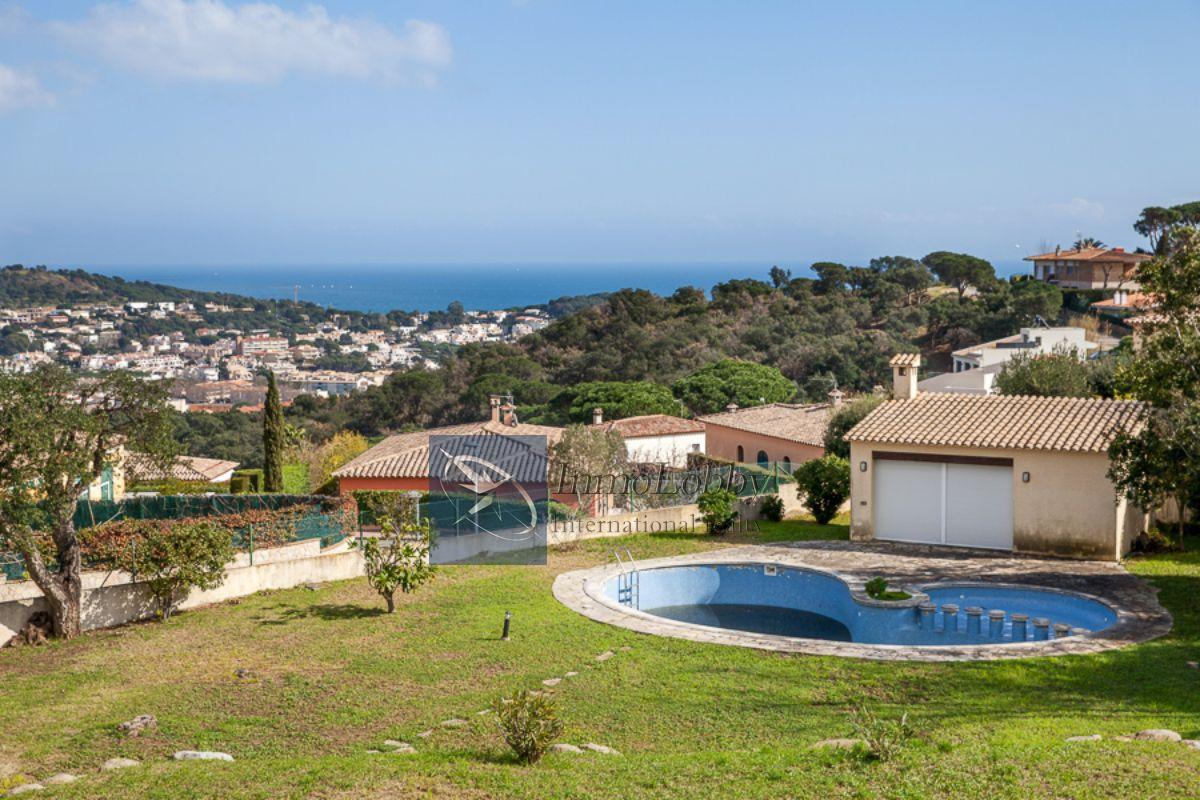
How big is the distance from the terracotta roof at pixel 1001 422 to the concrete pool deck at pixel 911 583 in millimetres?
2425

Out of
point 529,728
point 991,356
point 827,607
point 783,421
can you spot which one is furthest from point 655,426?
point 529,728

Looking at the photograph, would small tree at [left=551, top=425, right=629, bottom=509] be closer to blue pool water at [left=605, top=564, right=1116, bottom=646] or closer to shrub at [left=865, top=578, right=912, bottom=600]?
blue pool water at [left=605, top=564, right=1116, bottom=646]

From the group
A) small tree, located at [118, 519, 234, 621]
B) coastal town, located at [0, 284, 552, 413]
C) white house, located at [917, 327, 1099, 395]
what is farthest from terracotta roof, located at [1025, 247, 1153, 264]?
small tree, located at [118, 519, 234, 621]

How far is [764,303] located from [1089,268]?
24.8 meters

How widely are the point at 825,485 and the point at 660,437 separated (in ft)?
54.9

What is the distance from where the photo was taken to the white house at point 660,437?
43406 millimetres

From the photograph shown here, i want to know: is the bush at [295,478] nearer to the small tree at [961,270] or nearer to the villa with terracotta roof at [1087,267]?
the small tree at [961,270]

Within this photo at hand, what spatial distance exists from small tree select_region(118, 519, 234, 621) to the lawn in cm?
55

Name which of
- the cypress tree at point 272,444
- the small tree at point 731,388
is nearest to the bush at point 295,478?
the cypress tree at point 272,444

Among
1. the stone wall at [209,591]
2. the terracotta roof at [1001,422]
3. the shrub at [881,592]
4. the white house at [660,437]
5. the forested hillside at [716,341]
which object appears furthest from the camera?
the forested hillside at [716,341]

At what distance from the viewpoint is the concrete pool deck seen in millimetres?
16000

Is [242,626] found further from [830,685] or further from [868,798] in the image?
[868,798]

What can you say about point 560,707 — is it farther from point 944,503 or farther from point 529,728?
point 944,503

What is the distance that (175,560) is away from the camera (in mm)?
18875
